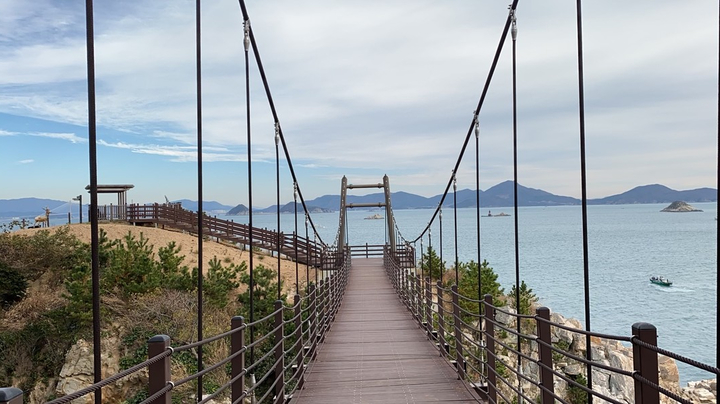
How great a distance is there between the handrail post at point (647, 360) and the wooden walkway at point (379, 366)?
3030 millimetres

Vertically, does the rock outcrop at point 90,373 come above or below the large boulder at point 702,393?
above

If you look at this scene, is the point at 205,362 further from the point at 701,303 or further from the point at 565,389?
the point at 701,303

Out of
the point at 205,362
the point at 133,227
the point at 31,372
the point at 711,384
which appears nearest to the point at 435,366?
the point at 205,362

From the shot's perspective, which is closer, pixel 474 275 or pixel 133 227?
pixel 474 275

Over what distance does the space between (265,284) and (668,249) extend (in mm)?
60993

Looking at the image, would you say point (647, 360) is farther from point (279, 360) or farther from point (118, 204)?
point (118, 204)

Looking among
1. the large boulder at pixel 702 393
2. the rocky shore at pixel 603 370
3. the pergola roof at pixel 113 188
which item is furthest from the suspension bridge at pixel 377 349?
the pergola roof at pixel 113 188

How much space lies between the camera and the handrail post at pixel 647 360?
2568mm

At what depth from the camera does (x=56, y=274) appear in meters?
20.0

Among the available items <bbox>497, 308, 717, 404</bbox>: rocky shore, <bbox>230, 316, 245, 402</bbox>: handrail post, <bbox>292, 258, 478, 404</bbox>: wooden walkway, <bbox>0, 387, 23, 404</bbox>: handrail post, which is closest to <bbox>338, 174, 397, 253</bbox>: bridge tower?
<bbox>497, 308, 717, 404</bbox>: rocky shore

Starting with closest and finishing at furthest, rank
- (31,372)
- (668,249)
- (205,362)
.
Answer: (205,362)
(31,372)
(668,249)

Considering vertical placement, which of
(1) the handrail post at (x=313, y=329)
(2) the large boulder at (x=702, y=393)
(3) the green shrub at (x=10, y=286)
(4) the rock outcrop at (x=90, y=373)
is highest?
(1) the handrail post at (x=313, y=329)

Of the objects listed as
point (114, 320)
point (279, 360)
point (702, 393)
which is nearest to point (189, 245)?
point (114, 320)

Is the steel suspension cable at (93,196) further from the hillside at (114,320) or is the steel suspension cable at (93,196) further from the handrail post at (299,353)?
the hillside at (114,320)
